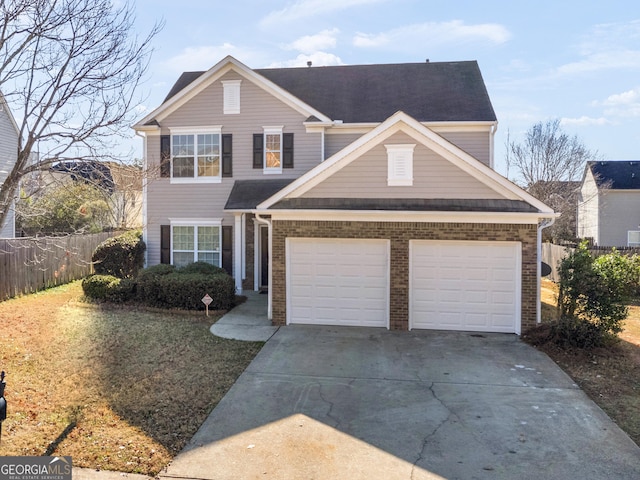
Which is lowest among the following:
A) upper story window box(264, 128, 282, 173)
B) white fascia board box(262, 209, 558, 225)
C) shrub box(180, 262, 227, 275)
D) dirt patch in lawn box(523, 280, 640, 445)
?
dirt patch in lawn box(523, 280, 640, 445)

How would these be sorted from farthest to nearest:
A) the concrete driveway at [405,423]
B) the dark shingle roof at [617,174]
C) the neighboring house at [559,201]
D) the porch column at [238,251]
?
the dark shingle roof at [617,174] < the neighboring house at [559,201] < the porch column at [238,251] < the concrete driveway at [405,423]

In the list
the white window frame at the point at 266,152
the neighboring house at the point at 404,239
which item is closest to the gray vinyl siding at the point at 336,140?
the white window frame at the point at 266,152

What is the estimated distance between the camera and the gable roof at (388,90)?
16.8m

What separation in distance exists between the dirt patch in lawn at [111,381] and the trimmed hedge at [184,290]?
2.18ft

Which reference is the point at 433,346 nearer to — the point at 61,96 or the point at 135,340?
the point at 135,340

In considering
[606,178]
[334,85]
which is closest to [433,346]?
[334,85]

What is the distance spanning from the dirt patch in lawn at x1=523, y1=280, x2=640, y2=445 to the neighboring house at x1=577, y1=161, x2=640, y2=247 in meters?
24.1

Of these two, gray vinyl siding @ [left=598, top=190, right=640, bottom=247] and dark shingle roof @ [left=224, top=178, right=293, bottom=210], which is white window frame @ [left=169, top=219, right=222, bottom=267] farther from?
gray vinyl siding @ [left=598, top=190, right=640, bottom=247]

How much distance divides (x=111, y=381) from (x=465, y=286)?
7.80 metres

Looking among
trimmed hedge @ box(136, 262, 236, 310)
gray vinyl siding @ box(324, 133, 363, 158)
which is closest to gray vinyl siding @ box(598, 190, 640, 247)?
gray vinyl siding @ box(324, 133, 363, 158)

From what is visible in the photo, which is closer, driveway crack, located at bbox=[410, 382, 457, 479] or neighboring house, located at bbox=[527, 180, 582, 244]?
driveway crack, located at bbox=[410, 382, 457, 479]

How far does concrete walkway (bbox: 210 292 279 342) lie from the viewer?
33.2 feet

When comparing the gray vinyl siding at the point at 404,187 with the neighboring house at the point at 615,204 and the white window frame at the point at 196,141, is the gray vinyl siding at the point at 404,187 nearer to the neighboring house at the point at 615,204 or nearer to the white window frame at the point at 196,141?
the white window frame at the point at 196,141

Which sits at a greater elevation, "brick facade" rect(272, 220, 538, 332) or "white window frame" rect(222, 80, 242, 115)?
"white window frame" rect(222, 80, 242, 115)
